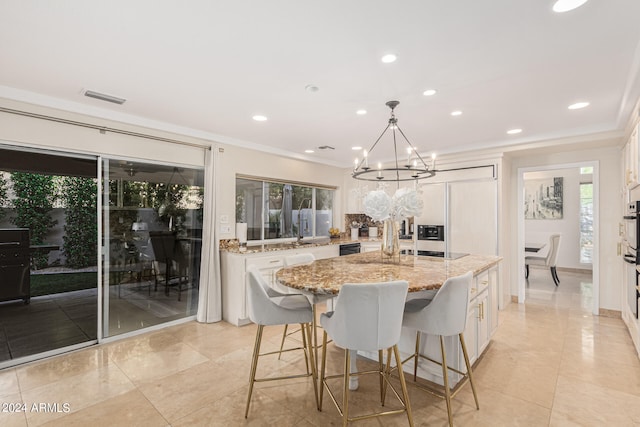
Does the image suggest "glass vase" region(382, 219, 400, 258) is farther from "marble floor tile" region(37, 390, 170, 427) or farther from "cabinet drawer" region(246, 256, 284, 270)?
"marble floor tile" region(37, 390, 170, 427)

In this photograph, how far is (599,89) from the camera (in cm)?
268

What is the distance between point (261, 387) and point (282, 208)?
322cm

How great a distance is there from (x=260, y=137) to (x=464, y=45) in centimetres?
287

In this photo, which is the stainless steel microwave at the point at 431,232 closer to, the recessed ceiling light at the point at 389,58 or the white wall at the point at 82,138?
the recessed ceiling light at the point at 389,58

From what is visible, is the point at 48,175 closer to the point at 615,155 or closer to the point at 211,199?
the point at 211,199

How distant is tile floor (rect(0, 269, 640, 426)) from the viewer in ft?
6.95

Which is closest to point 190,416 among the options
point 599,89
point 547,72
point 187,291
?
point 187,291

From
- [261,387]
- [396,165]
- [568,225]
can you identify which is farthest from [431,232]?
[568,225]

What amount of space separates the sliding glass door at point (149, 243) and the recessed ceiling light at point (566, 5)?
12.6ft


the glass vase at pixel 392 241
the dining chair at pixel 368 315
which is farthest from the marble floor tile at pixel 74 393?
the glass vase at pixel 392 241

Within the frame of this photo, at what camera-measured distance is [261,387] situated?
2500 mm

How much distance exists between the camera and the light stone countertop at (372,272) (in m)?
1.89

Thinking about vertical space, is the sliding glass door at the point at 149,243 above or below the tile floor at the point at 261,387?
above

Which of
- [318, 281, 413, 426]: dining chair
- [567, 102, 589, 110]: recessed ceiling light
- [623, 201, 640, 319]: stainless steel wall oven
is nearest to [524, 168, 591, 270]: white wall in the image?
[623, 201, 640, 319]: stainless steel wall oven
